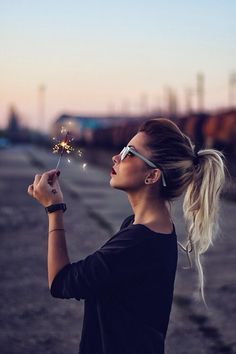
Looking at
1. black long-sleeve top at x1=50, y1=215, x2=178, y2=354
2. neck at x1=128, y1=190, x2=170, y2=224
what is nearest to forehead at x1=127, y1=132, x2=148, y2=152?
neck at x1=128, y1=190, x2=170, y2=224

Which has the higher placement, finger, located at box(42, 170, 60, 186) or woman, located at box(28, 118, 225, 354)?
finger, located at box(42, 170, 60, 186)

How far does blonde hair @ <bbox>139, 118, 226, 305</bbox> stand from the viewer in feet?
7.67

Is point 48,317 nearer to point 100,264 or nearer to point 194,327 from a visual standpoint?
point 194,327

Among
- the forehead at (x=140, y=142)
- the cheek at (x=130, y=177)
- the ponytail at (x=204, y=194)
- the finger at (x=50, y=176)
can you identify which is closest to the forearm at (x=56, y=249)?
the finger at (x=50, y=176)

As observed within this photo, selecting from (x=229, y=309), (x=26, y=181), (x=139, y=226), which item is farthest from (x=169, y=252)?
(x=26, y=181)

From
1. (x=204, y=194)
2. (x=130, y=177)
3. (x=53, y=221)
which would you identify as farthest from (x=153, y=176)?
(x=53, y=221)

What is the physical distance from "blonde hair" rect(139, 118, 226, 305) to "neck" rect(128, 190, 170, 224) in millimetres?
38

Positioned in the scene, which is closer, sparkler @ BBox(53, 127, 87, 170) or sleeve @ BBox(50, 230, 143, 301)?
sleeve @ BBox(50, 230, 143, 301)

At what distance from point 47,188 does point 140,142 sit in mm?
367

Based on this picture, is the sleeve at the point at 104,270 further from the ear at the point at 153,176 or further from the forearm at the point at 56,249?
the ear at the point at 153,176

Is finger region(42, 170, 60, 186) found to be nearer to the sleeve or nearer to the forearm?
the forearm

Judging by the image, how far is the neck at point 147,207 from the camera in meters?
2.33

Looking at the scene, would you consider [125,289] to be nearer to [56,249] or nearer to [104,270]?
[104,270]

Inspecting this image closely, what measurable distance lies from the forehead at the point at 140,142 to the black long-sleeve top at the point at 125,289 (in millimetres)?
278
